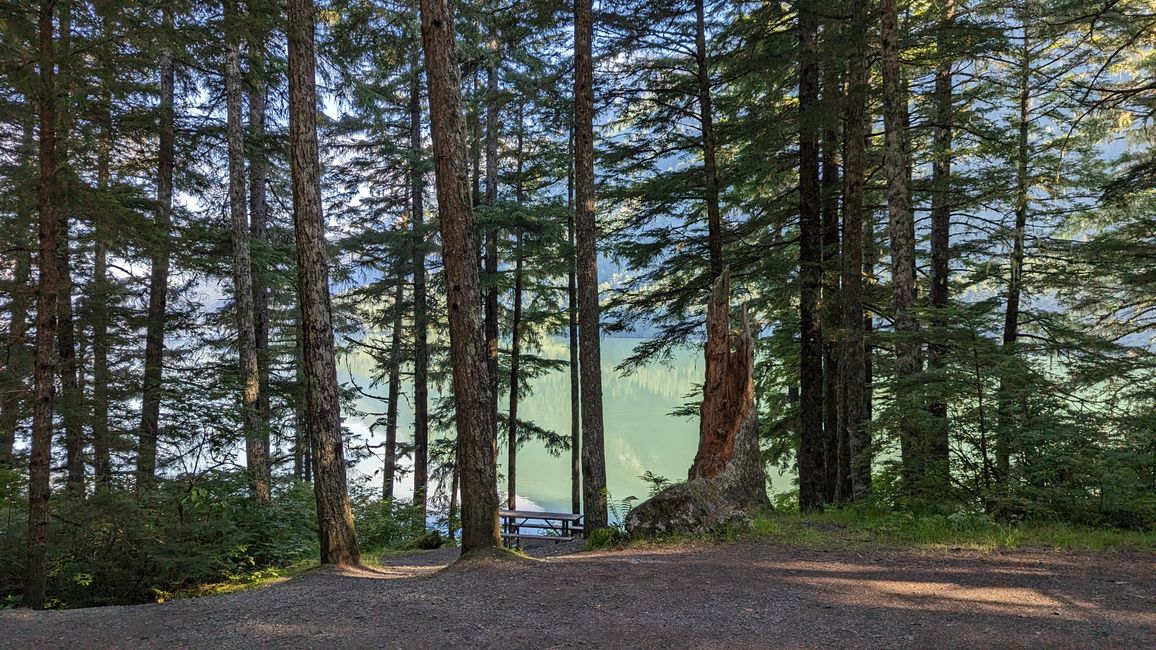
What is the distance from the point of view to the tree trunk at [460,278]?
6465 mm

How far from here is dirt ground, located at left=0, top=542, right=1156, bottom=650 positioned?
12.8ft

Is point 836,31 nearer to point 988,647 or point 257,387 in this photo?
point 988,647

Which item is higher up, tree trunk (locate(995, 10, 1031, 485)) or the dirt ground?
tree trunk (locate(995, 10, 1031, 485))

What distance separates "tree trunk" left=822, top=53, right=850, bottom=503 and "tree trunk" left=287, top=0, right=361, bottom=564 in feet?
24.4

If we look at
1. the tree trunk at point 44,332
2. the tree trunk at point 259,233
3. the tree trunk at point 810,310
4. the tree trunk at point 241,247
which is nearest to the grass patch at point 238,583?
the tree trunk at point 44,332

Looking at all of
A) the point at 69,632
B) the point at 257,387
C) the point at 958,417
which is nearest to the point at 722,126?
the point at 958,417

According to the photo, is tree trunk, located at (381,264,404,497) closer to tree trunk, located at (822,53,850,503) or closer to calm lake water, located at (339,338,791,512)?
calm lake water, located at (339,338,791,512)

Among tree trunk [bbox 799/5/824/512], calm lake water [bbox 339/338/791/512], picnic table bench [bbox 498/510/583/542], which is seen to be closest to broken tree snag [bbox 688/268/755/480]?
tree trunk [bbox 799/5/824/512]

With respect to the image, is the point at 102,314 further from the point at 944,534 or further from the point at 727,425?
the point at 944,534

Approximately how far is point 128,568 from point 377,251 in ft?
39.0

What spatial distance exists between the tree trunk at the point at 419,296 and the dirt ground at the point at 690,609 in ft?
34.5

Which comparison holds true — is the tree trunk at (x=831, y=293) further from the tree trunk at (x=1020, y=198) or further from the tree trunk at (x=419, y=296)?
the tree trunk at (x=419, y=296)

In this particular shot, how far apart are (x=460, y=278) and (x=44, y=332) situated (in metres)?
4.88

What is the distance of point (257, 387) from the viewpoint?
10.6m
